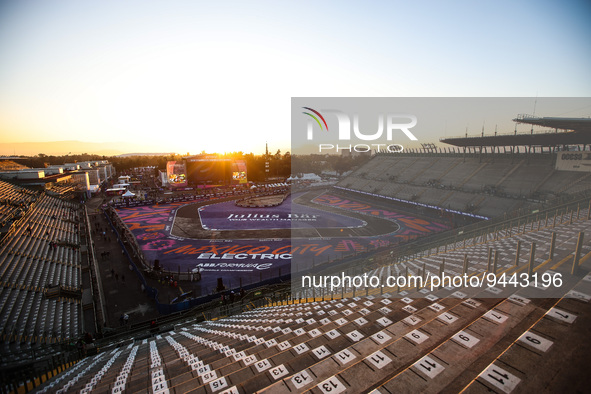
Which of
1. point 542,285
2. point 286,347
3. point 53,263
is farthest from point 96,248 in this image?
point 542,285

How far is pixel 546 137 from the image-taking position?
115 feet

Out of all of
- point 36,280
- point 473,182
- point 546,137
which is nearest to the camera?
point 36,280

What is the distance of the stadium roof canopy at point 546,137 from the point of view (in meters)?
26.9

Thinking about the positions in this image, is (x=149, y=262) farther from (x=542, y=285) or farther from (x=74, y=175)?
(x=74, y=175)

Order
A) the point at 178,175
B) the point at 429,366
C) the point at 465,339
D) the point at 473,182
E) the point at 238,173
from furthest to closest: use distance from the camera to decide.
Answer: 1. the point at 238,173
2. the point at 178,175
3. the point at 473,182
4. the point at 465,339
5. the point at 429,366

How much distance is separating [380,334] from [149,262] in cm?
2399

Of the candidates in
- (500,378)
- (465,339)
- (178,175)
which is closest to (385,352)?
(465,339)

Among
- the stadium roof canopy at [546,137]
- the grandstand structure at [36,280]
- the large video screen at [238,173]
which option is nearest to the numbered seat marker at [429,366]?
the grandstand structure at [36,280]

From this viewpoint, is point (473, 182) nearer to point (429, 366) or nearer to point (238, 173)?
point (429, 366)

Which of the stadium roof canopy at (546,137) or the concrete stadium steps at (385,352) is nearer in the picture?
the concrete stadium steps at (385,352)

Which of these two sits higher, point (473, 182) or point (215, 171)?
point (473, 182)

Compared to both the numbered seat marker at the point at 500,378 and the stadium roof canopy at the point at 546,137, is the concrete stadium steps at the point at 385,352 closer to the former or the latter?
the numbered seat marker at the point at 500,378

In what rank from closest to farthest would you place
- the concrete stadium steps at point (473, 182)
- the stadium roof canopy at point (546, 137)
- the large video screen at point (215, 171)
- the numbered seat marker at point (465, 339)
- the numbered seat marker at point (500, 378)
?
the numbered seat marker at point (500, 378), the numbered seat marker at point (465, 339), the stadium roof canopy at point (546, 137), the concrete stadium steps at point (473, 182), the large video screen at point (215, 171)

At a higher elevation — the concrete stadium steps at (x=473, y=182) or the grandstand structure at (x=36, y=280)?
the concrete stadium steps at (x=473, y=182)
